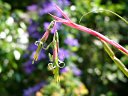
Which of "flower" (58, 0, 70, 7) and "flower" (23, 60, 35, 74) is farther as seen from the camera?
"flower" (23, 60, 35, 74)

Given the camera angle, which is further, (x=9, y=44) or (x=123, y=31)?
(x=123, y=31)

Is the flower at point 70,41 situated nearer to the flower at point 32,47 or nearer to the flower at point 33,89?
the flower at point 32,47

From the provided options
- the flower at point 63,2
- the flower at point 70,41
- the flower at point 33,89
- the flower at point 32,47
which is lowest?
the flower at point 33,89

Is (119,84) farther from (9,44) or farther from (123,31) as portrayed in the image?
(9,44)

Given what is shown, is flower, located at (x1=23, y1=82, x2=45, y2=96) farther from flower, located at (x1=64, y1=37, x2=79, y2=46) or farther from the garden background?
flower, located at (x1=64, y1=37, x2=79, y2=46)

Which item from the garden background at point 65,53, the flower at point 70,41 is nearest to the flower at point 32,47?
the garden background at point 65,53

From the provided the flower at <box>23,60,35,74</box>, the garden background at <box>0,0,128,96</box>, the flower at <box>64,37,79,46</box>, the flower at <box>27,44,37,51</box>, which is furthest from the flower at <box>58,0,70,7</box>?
the flower at <box>23,60,35,74</box>

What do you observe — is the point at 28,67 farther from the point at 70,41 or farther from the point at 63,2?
the point at 63,2

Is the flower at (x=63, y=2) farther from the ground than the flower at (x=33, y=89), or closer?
farther from the ground

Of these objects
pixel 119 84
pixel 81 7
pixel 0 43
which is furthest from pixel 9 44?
pixel 119 84
